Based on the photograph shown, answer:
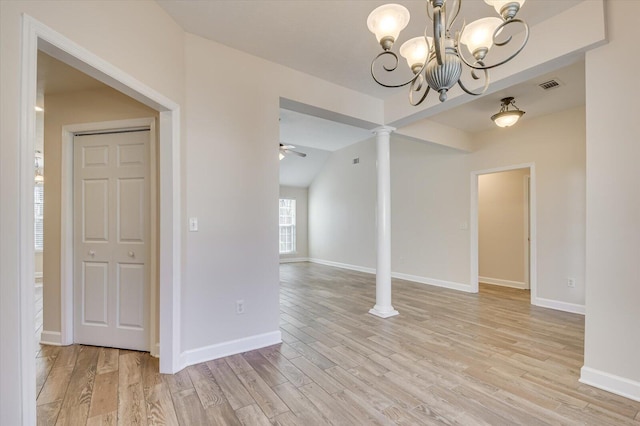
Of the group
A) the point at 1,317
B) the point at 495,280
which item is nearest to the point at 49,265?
the point at 1,317

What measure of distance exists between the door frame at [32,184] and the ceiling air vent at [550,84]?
3.83 metres

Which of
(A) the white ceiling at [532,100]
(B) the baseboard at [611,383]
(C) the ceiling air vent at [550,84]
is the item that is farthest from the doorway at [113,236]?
(C) the ceiling air vent at [550,84]

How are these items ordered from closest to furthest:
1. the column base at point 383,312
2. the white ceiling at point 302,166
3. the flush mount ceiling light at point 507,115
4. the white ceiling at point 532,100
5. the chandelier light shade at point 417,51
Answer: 1. the chandelier light shade at point 417,51
2. the white ceiling at point 532,100
3. the flush mount ceiling light at point 507,115
4. the column base at point 383,312
5. the white ceiling at point 302,166

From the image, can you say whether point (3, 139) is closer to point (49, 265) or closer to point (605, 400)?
point (49, 265)

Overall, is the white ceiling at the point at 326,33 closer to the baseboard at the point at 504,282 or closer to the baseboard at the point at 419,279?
the baseboard at the point at 419,279

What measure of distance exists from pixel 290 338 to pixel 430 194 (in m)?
4.09

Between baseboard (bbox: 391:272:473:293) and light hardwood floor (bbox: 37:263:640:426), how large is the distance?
5.30 ft

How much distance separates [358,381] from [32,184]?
2.32 m

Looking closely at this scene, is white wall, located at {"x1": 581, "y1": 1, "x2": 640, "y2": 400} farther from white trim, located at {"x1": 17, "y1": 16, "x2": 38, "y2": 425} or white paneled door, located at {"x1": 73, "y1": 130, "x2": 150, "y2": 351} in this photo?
white paneled door, located at {"x1": 73, "y1": 130, "x2": 150, "y2": 351}

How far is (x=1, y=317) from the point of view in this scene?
1.13 metres

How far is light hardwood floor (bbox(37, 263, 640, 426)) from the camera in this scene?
1.85 meters

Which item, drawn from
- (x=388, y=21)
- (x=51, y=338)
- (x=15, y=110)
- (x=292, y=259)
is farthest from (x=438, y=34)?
(x=292, y=259)

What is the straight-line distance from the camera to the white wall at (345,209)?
23.2ft

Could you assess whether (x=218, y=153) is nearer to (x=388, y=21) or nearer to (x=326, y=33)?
(x=326, y=33)
